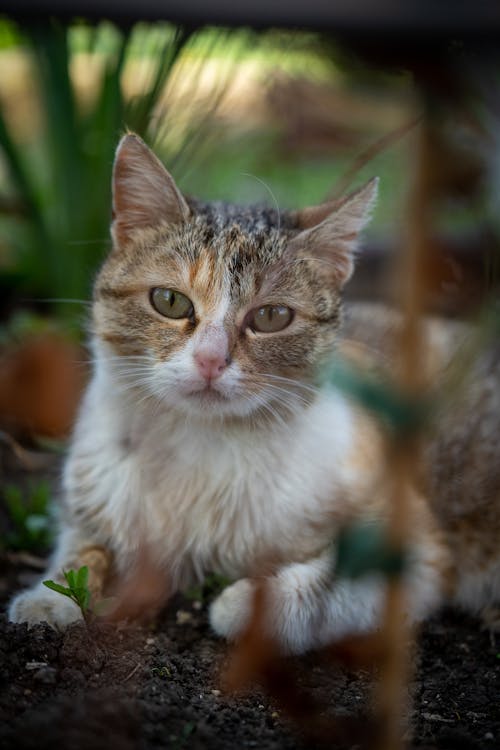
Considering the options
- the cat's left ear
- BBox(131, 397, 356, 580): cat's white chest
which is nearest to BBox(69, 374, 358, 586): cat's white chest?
BBox(131, 397, 356, 580): cat's white chest

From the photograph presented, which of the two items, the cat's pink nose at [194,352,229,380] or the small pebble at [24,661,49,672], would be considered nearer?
the small pebble at [24,661,49,672]

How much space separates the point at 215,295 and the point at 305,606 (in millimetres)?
912

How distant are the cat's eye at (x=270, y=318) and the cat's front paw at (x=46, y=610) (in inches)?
36.1

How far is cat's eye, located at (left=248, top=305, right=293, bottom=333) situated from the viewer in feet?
7.29

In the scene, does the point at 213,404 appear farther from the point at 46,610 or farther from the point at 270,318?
the point at 46,610

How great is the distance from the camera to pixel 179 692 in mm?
1831

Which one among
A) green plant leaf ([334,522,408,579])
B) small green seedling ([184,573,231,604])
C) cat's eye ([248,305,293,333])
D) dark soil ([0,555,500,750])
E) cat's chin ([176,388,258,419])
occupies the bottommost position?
dark soil ([0,555,500,750])

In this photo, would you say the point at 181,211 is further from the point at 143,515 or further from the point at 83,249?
the point at 83,249

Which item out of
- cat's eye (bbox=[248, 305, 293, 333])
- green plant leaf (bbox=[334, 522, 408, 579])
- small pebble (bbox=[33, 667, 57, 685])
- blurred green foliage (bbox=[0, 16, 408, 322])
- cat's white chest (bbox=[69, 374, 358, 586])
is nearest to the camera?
green plant leaf (bbox=[334, 522, 408, 579])

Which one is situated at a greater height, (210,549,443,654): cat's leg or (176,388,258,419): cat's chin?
(176,388,258,419): cat's chin

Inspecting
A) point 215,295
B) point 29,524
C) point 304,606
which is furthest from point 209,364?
point 29,524

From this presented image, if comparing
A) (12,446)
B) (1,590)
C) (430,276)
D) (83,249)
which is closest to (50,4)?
(430,276)

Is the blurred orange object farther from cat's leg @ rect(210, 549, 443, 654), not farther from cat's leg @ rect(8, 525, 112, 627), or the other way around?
cat's leg @ rect(210, 549, 443, 654)

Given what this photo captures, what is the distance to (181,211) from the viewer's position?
237 cm
